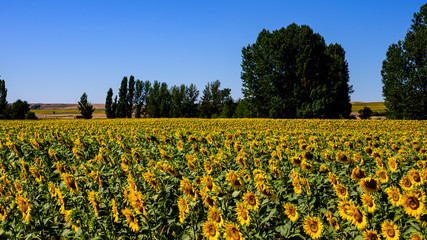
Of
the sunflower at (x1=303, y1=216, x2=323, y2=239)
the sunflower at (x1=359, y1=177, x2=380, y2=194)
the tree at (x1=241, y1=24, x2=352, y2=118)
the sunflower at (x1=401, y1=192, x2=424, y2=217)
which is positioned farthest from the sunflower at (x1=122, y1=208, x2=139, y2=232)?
the tree at (x1=241, y1=24, x2=352, y2=118)

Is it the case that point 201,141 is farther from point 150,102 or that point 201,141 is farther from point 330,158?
point 150,102

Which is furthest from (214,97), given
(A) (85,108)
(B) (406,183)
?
(B) (406,183)

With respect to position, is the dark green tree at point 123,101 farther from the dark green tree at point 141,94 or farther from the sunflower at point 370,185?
the sunflower at point 370,185

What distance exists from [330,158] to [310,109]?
32.9 metres

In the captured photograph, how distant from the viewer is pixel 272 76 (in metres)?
38.5

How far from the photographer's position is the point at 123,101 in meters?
61.4

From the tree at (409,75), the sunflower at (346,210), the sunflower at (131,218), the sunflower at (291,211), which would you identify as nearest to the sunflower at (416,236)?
the sunflower at (346,210)

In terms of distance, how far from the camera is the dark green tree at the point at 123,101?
59.5m

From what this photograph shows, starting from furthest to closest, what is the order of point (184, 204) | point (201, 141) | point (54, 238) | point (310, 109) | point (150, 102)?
point (150, 102)
point (310, 109)
point (201, 141)
point (54, 238)
point (184, 204)

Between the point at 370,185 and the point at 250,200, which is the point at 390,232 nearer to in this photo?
the point at 370,185

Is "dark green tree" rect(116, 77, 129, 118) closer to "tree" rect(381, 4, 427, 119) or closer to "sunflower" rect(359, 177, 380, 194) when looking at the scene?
"tree" rect(381, 4, 427, 119)

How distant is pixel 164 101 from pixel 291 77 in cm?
3445

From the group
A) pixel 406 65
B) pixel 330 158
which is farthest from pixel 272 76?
pixel 330 158

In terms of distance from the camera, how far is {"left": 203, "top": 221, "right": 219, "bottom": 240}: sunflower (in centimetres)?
268
